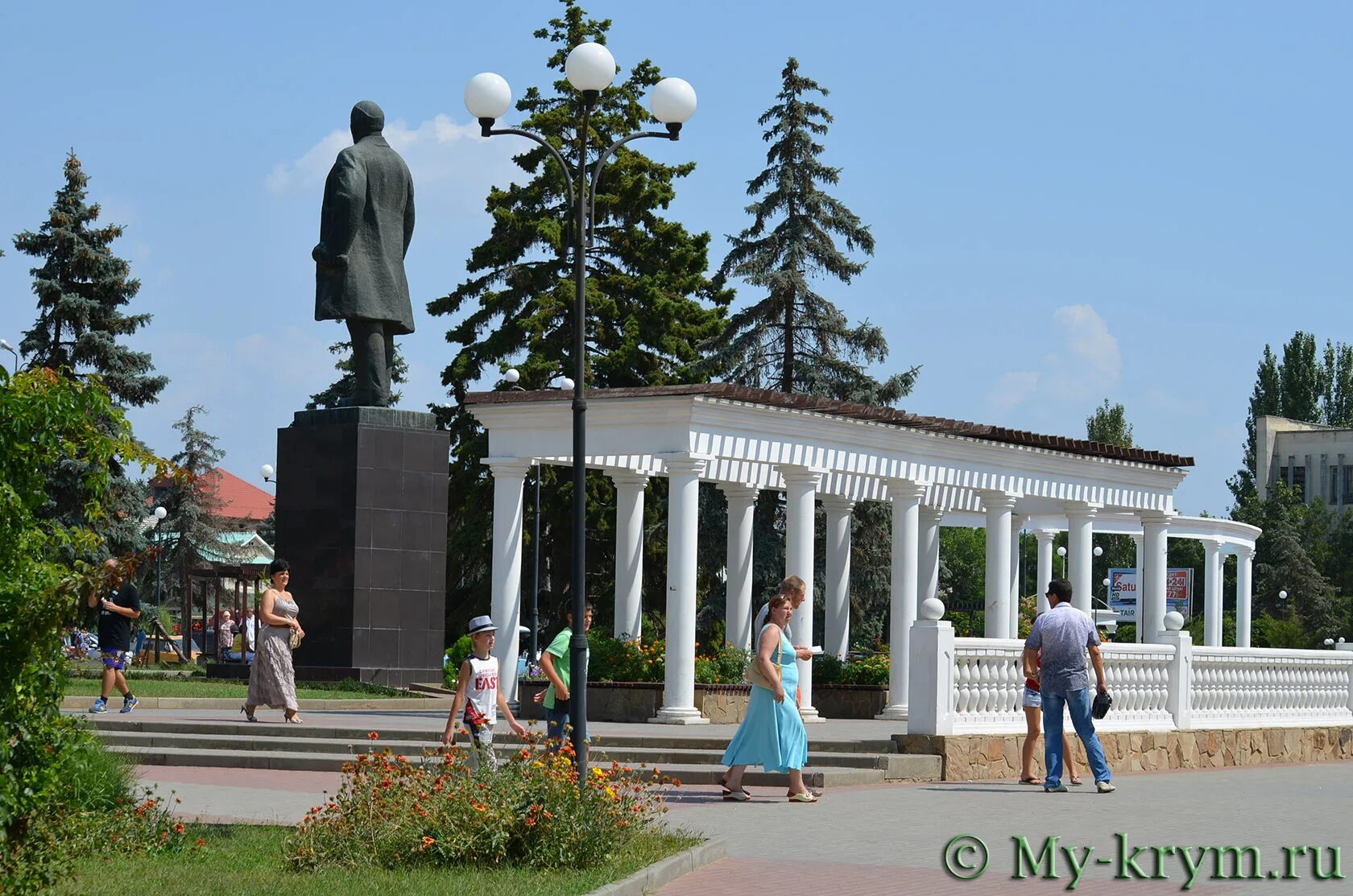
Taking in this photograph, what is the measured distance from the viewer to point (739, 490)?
29.2 metres

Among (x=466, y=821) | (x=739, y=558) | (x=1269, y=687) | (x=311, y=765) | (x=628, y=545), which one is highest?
(x=628, y=545)

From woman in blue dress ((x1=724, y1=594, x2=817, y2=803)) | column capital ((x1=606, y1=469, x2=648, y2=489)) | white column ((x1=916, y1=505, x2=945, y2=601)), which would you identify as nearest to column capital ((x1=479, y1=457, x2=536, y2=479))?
column capital ((x1=606, y1=469, x2=648, y2=489))

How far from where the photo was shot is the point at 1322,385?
10656cm

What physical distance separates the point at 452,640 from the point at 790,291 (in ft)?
44.2

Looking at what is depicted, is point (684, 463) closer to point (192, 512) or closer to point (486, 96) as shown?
point (486, 96)

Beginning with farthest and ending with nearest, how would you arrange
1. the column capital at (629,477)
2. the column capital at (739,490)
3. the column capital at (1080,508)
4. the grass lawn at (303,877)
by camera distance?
the column capital at (1080,508), the column capital at (739,490), the column capital at (629,477), the grass lawn at (303,877)

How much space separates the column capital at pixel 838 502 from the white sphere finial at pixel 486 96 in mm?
15523

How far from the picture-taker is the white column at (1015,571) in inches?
1297

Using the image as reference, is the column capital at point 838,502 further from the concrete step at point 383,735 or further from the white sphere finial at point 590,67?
the white sphere finial at point 590,67

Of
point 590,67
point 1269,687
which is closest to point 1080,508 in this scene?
point 1269,687

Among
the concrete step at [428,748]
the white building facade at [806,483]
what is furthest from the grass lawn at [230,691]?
the concrete step at [428,748]

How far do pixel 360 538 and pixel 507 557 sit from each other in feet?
9.45

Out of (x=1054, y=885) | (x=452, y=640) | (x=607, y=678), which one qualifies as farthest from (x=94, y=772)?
(x=452, y=640)

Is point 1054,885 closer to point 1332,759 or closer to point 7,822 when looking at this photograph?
point 7,822
